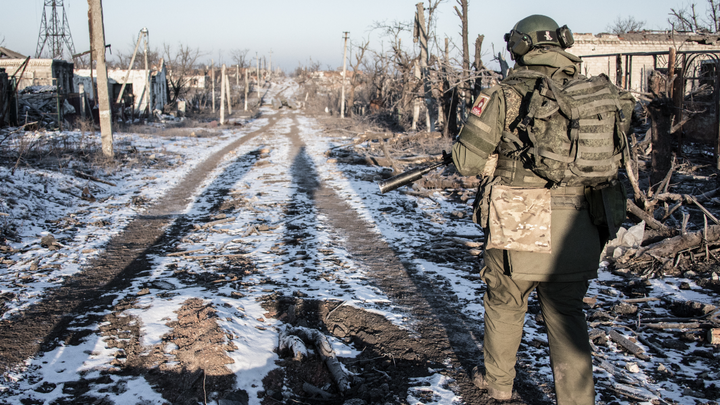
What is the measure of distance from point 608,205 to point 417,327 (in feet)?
5.35

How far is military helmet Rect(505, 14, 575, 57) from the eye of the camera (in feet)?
7.20

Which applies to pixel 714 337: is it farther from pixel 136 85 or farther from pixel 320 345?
pixel 136 85

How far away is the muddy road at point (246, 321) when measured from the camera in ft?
7.95

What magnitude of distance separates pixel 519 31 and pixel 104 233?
221 inches

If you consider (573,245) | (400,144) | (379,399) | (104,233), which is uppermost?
(400,144)

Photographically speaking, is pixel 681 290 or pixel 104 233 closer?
pixel 681 290

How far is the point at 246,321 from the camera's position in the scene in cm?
316

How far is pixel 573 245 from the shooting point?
2.14m

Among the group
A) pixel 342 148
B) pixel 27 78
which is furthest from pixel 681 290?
pixel 27 78

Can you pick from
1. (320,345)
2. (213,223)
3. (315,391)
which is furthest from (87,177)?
(315,391)

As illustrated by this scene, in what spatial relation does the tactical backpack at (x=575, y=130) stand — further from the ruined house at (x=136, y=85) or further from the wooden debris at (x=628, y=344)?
the ruined house at (x=136, y=85)

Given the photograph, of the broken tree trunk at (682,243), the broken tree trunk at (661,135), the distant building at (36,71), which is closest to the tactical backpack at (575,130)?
the broken tree trunk at (682,243)

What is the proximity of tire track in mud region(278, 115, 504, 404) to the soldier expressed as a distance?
0.45m

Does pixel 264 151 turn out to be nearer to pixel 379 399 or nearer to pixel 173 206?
pixel 173 206
